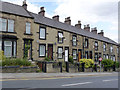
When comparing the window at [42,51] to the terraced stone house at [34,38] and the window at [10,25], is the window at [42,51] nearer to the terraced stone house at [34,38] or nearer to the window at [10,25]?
the terraced stone house at [34,38]

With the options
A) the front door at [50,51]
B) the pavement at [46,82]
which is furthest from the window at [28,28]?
the pavement at [46,82]

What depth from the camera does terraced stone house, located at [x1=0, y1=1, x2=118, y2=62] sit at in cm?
1927

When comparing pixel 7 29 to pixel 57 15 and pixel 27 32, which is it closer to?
pixel 27 32

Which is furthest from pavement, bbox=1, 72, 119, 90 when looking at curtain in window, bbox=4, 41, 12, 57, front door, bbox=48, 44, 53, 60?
front door, bbox=48, 44, 53, 60

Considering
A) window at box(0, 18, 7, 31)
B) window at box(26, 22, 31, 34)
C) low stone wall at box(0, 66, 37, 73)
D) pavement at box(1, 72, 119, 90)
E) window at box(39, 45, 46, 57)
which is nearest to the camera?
pavement at box(1, 72, 119, 90)

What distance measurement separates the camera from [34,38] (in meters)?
21.9

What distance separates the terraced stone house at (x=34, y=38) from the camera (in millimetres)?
19266

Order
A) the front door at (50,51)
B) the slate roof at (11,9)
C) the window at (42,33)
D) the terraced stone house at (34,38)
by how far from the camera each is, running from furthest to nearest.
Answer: the front door at (50,51), the window at (42,33), the slate roof at (11,9), the terraced stone house at (34,38)

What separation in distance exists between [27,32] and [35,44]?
212 centimetres

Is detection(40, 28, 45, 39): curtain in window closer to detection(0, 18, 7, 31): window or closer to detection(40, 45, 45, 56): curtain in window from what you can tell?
detection(40, 45, 45, 56): curtain in window

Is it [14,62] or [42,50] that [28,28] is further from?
[14,62]

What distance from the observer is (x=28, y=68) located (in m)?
16.9

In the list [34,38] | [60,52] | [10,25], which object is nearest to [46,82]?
[10,25]

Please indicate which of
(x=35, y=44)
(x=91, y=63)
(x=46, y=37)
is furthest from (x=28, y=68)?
(x=91, y=63)
